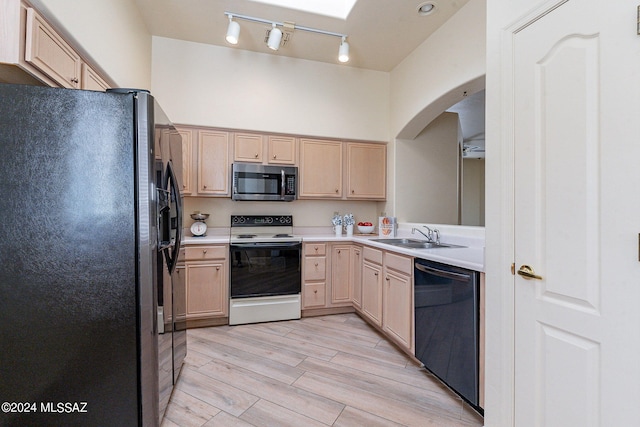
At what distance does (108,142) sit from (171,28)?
2.48 m

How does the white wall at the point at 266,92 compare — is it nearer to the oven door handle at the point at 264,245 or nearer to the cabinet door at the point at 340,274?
the oven door handle at the point at 264,245

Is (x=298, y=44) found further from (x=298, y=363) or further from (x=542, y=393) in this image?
(x=542, y=393)

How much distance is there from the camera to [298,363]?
7.27 ft

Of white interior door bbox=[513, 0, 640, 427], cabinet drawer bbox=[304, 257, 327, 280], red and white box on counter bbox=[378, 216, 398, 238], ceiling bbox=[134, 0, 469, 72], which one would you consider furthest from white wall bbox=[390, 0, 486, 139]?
cabinet drawer bbox=[304, 257, 327, 280]

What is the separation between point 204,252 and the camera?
2.88 m

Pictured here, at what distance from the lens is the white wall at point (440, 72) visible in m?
2.39

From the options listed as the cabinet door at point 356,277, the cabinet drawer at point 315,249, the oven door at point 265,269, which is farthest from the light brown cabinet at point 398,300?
the oven door at point 265,269

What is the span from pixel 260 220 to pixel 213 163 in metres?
0.87

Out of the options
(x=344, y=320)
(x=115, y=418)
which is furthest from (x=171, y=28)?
(x=344, y=320)

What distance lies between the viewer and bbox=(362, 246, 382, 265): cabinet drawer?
2690 millimetres

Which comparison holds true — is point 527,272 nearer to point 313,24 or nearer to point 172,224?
point 172,224

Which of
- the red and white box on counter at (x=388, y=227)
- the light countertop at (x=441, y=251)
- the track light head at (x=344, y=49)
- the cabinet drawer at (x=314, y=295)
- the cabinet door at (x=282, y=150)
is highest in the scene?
the track light head at (x=344, y=49)

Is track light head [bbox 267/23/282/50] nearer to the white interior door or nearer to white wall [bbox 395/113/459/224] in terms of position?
white wall [bbox 395/113/459/224]

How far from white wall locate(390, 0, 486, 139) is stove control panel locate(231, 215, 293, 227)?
1811mm
